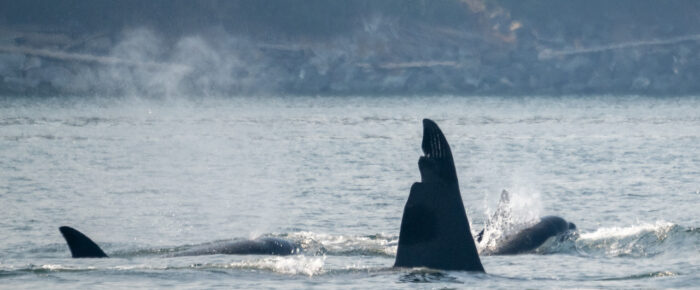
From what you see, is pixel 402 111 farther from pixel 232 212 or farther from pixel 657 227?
pixel 657 227

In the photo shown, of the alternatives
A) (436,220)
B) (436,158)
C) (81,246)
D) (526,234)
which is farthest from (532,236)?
(81,246)

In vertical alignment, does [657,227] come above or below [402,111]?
below

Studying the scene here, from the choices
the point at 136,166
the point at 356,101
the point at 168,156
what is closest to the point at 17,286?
the point at 136,166

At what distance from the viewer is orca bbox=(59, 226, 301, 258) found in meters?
20.3

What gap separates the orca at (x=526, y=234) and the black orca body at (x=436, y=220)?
198 inches

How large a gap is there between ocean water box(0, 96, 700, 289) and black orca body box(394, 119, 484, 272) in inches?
9.5

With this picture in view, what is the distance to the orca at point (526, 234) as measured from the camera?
21500mm

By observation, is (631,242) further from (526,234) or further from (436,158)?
(436,158)

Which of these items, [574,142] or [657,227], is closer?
[657,227]

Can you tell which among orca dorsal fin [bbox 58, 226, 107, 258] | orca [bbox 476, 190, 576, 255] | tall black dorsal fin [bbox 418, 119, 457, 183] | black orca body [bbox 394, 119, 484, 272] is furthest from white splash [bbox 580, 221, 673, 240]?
orca dorsal fin [bbox 58, 226, 107, 258]

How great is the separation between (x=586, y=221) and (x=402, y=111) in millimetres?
61070

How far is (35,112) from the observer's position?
81250 millimetres

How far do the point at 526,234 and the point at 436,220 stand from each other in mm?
6926

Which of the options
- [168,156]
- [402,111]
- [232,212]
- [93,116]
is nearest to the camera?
[232,212]
